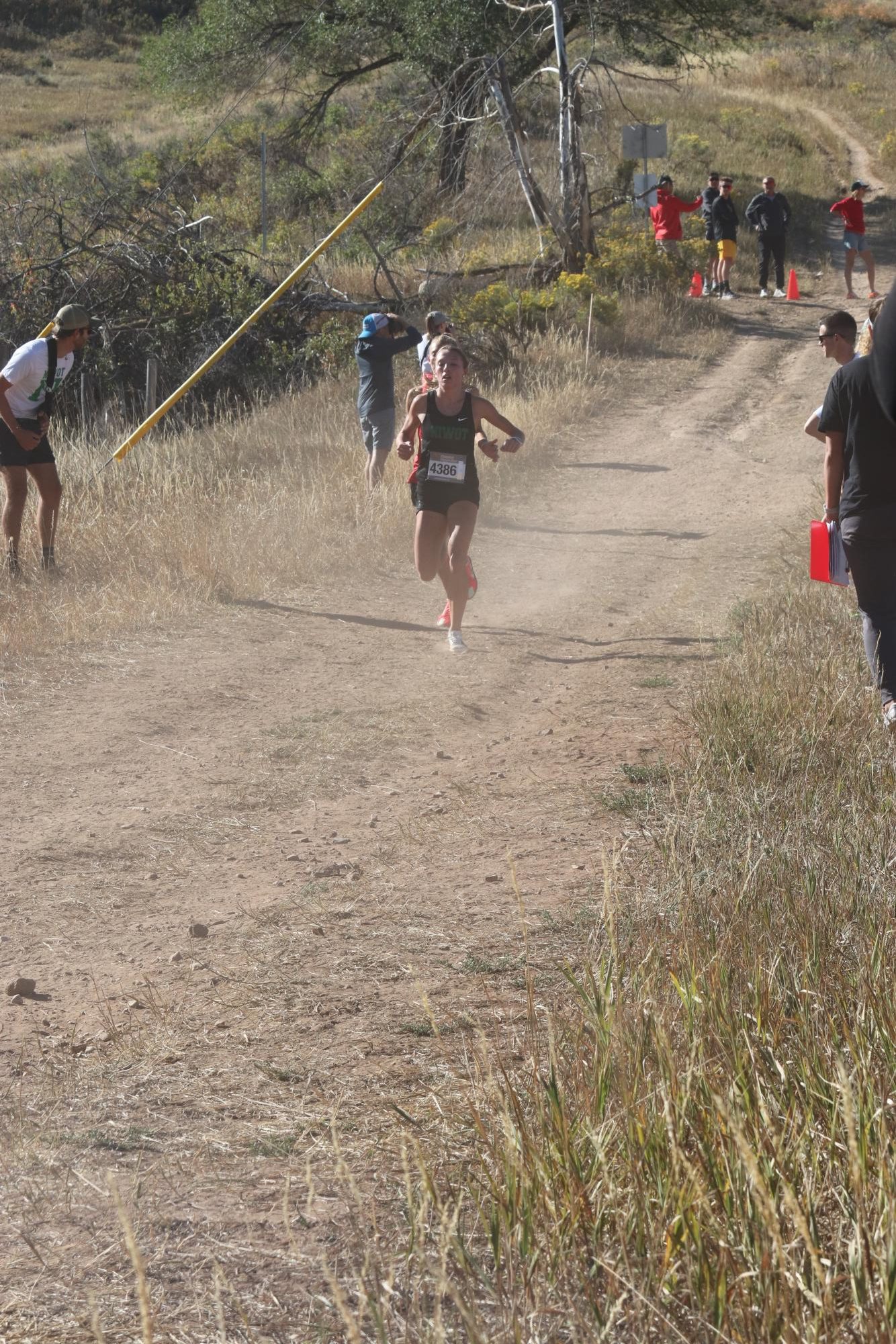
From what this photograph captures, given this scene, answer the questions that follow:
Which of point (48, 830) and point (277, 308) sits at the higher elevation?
point (277, 308)

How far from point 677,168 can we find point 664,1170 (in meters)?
33.2

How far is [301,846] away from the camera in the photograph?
5.46m

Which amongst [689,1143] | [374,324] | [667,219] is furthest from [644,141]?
[689,1143]

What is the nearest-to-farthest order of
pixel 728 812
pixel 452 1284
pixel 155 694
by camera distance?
pixel 452 1284, pixel 728 812, pixel 155 694

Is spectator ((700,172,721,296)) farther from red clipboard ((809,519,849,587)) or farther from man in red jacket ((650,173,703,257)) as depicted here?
red clipboard ((809,519,849,587))

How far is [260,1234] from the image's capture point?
2.78 m

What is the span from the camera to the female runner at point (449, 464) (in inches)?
310

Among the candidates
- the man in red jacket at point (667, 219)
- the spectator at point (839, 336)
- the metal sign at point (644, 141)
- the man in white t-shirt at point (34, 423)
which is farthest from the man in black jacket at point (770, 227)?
the spectator at point (839, 336)

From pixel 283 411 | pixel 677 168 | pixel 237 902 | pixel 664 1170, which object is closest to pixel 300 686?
pixel 237 902

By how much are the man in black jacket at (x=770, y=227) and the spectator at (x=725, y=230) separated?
0.32 m

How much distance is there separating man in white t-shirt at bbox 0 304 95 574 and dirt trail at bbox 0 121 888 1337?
165cm

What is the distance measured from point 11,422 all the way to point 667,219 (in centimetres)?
1555

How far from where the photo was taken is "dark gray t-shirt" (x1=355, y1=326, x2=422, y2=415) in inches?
459

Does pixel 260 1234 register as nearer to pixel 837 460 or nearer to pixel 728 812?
pixel 728 812
